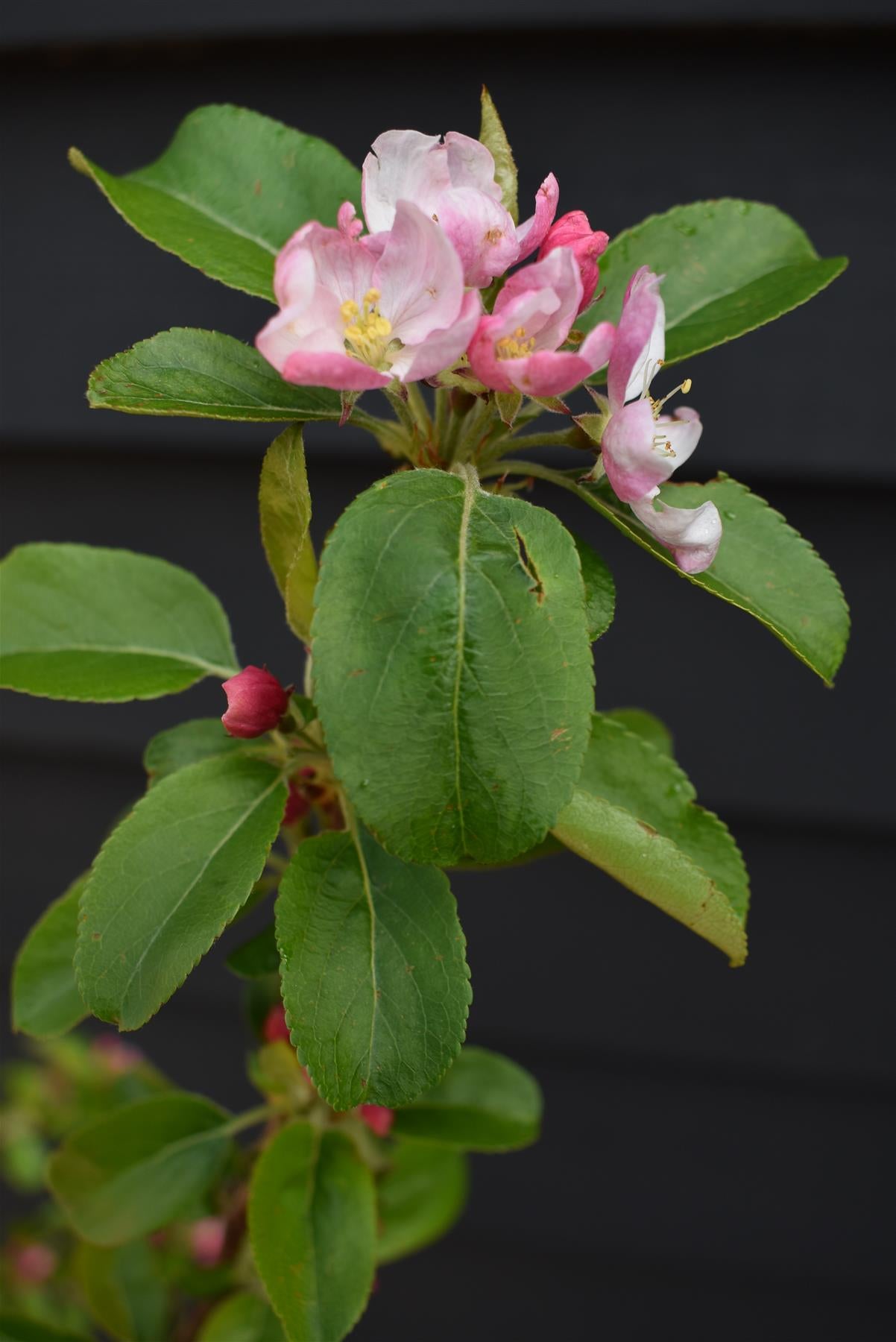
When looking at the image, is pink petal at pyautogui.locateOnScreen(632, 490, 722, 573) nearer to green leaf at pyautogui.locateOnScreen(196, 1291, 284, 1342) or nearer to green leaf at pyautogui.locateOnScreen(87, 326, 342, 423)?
green leaf at pyautogui.locateOnScreen(87, 326, 342, 423)

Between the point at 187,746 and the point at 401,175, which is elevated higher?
the point at 401,175

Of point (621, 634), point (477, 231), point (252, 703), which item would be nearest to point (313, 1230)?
point (252, 703)

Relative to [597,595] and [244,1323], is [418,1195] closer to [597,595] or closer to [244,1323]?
[244,1323]

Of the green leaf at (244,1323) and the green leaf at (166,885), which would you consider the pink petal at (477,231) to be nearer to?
the green leaf at (166,885)

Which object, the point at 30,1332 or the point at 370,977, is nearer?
the point at 370,977

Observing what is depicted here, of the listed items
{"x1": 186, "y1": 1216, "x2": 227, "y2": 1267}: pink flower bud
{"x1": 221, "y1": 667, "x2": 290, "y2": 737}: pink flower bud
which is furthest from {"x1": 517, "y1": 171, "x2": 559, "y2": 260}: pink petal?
{"x1": 186, "y1": 1216, "x2": 227, "y2": 1267}: pink flower bud

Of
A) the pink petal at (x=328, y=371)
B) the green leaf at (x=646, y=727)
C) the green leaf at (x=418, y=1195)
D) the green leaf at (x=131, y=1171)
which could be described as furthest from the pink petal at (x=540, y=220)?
the green leaf at (x=418, y=1195)
